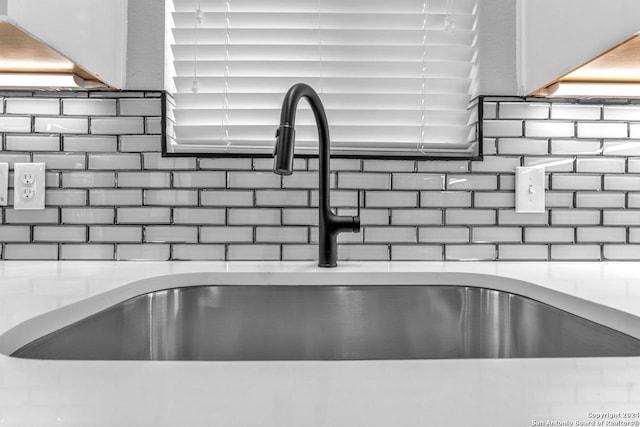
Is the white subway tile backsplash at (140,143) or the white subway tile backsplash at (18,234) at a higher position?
the white subway tile backsplash at (140,143)

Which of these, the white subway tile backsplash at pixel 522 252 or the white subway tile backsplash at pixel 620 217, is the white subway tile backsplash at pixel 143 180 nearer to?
the white subway tile backsplash at pixel 522 252

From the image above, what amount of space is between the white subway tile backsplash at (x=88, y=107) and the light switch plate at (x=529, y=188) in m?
1.19

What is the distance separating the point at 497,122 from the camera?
3.99 ft

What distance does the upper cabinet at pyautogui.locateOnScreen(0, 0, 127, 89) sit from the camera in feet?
2.51

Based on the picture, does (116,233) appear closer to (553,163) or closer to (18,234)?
(18,234)

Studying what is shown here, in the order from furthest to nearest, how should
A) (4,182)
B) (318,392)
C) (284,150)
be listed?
(4,182) < (284,150) < (318,392)

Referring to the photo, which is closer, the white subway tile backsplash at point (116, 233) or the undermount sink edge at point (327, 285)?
the undermount sink edge at point (327, 285)

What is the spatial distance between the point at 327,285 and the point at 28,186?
0.89 m

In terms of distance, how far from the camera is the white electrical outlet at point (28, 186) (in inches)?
45.6

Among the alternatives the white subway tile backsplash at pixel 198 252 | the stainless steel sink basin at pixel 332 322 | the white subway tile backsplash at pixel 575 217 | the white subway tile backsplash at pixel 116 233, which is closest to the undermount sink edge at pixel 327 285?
the stainless steel sink basin at pixel 332 322

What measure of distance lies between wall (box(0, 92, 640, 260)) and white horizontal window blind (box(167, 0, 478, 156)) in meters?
0.08

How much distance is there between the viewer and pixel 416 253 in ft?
3.95

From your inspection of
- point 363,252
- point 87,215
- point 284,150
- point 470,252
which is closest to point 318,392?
point 284,150

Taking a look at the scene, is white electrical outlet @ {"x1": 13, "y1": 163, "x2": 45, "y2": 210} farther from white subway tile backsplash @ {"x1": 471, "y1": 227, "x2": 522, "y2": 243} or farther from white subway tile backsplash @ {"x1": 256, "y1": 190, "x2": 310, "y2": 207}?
white subway tile backsplash @ {"x1": 471, "y1": 227, "x2": 522, "y2": 243}
